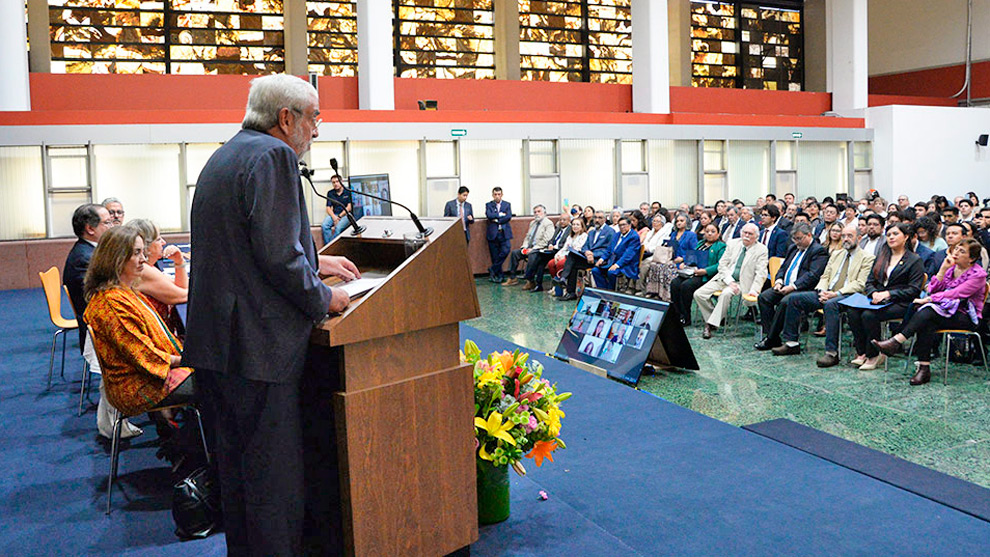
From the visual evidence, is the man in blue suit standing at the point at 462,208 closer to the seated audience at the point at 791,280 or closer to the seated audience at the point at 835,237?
the seated audience at the point at 791,280

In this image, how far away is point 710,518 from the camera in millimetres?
3506

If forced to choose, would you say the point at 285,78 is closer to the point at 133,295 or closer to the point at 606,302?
the point at 133,295

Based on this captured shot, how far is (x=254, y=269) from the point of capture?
231 cm

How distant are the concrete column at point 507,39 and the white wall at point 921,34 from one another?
10683 mm

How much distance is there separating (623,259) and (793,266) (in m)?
2.82

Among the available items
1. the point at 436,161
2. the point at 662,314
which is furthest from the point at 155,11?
the point at 662,314

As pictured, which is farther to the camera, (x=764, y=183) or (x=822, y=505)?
(x=764, y=183)

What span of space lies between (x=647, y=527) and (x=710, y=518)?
0.29m

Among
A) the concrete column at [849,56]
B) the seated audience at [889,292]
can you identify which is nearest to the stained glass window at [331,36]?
the concrete column at [849,56]

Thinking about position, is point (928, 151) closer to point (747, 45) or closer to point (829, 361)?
point (747, 45)

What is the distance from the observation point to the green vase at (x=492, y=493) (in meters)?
3.19

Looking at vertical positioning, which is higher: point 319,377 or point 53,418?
point 319,377

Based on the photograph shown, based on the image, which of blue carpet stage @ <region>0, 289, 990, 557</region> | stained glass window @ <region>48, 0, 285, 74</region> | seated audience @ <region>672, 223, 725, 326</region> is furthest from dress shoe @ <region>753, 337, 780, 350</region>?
stained glass window @ <region>48, 0, 285, 74</region>

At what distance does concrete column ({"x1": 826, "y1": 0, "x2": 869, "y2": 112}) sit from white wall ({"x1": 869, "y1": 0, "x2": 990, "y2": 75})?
392 cm
